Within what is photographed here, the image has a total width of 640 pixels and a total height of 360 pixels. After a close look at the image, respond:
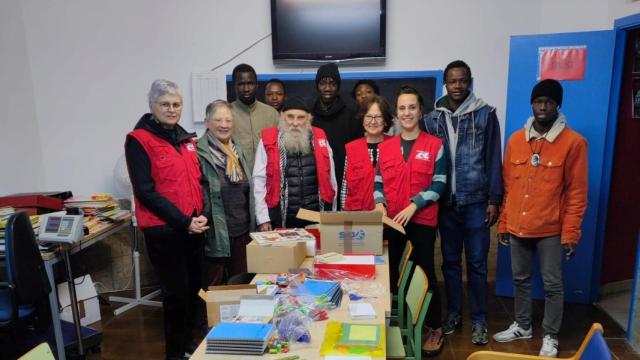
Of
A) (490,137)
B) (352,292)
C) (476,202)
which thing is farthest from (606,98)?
(352,292)

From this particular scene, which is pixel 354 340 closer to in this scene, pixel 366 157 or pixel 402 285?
pixel 402 285

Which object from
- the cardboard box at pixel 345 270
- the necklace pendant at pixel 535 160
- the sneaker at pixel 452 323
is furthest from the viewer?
the sneaker at pixel 452 323

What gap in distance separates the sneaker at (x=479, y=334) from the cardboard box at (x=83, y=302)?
9.12ft

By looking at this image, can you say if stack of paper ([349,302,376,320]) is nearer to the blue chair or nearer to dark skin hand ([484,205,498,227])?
dark skin hand ([484,205,498,227])

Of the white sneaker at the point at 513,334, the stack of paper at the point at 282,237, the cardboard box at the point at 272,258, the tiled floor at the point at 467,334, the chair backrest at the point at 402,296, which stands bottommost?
the tiled floor at the point at 467,334

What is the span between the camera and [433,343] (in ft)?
8.86

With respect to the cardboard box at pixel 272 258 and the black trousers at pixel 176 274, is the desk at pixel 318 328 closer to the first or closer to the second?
the cardboard box at pixel 272 258

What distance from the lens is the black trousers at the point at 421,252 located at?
264cm

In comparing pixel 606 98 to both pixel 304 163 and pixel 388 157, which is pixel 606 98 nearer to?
pixel 388 157

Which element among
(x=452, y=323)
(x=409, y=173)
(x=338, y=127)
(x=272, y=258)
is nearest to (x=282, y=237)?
(x=272, y=258)

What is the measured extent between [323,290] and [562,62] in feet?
8.31

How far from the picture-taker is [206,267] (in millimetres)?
2848

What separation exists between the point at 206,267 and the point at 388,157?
4.53 feet

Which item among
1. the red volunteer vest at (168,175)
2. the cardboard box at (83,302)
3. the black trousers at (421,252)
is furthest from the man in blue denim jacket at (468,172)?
the cardboard box at (83,302)
